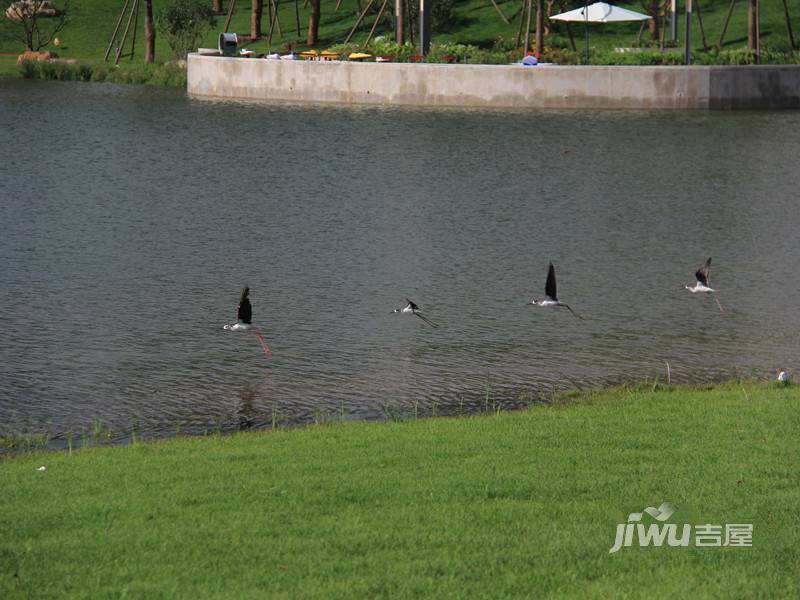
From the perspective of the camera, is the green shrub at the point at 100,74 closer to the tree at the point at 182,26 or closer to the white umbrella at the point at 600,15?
the tree at the point at 182,26

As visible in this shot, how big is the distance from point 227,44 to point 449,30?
18.2 meters

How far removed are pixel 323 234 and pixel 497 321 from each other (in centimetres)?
822

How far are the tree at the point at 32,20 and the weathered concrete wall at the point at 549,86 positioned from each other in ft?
101

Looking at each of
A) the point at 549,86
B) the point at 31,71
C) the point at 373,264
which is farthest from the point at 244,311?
the point at 31,71

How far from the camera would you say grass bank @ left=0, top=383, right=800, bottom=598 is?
8203 mm

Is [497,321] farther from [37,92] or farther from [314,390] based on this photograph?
[37,92]

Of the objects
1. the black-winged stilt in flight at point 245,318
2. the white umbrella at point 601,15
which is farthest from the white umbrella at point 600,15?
the black-winged stilt in flight at point 245,318

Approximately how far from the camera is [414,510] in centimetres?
951

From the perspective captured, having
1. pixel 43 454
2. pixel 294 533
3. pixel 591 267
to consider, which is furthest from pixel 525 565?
pixel 591 267

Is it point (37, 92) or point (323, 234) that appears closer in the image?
point (323, 234)

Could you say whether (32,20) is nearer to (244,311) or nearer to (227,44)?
(227,44)

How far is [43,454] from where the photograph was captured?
41.9 feet

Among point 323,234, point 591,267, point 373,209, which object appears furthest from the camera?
point 373,209

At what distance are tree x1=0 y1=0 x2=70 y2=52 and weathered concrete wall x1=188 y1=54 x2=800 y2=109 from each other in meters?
30.8
